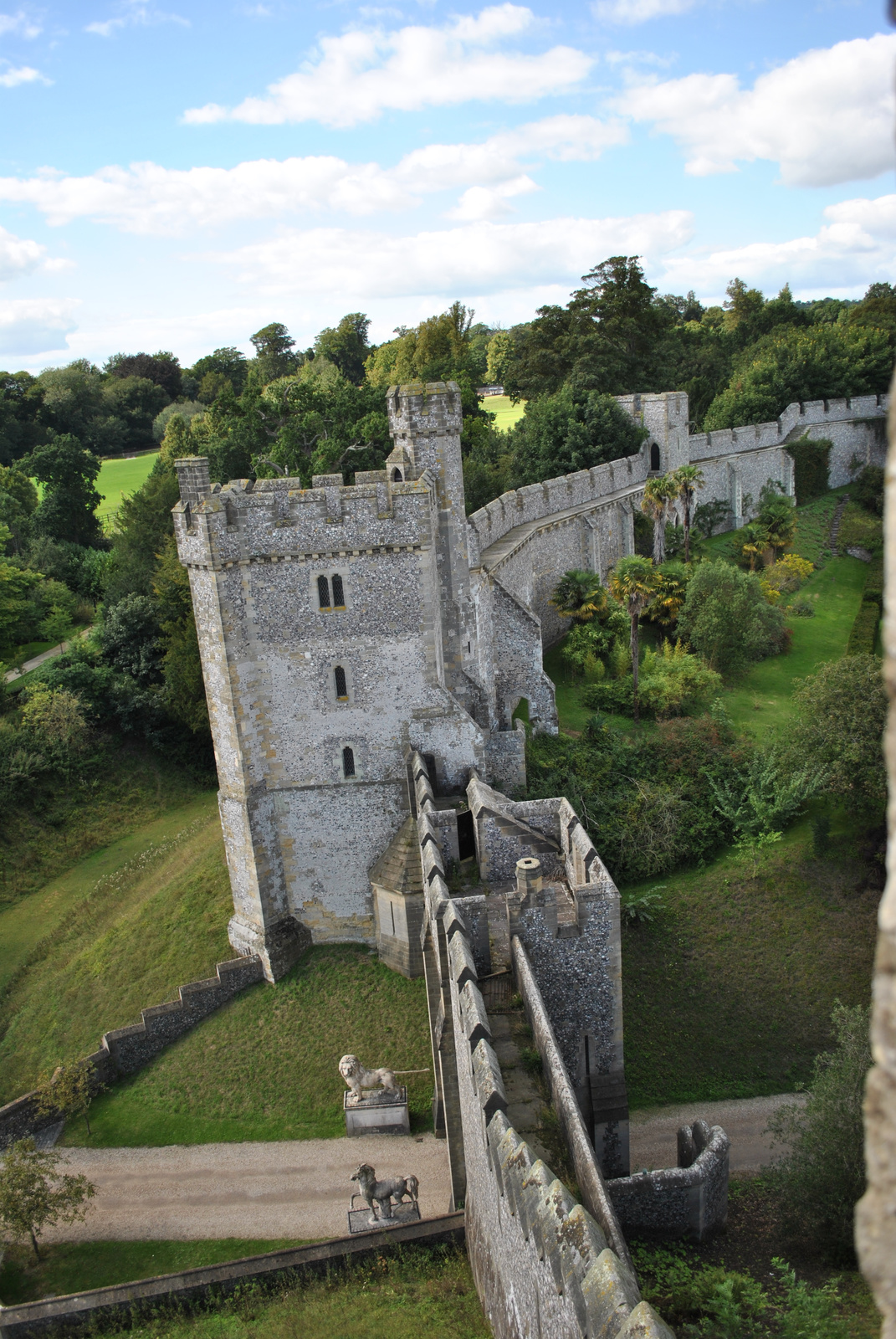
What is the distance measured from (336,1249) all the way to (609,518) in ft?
96.8

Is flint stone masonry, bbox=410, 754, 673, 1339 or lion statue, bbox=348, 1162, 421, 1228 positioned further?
lion statue, bbox=348, 1162, 421, 1228

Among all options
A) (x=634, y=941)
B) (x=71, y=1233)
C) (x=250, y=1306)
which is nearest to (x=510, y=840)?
(x=634, y=941)

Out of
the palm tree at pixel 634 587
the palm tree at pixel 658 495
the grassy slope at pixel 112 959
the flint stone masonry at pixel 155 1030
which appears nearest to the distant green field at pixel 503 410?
the palm tree at pixel 658 495

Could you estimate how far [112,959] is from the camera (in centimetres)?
2512

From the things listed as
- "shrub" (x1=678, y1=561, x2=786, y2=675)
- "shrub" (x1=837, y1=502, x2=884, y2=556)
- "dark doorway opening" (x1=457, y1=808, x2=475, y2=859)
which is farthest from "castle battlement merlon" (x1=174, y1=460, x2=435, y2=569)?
"shrub" (x1=837, y1=502, x2=884, y2=556)

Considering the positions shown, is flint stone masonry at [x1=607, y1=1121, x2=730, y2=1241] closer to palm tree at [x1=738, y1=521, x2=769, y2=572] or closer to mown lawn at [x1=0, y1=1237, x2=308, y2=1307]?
mown lawn at [x1=0, y1=1237, x2=308, y2=1307]

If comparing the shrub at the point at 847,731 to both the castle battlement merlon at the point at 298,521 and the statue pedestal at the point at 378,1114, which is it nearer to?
the castle battlement merlon at the point at 298,521

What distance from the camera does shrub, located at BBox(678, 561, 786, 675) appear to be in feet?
110

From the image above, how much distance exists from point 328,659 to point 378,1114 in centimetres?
913

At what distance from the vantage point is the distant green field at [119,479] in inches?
2410

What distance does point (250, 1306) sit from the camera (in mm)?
14102

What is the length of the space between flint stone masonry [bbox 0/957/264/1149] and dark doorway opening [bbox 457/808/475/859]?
18.0 ft

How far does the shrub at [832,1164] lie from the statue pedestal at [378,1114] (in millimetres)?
6686

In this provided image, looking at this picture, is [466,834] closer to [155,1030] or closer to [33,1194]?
[155,1030]
